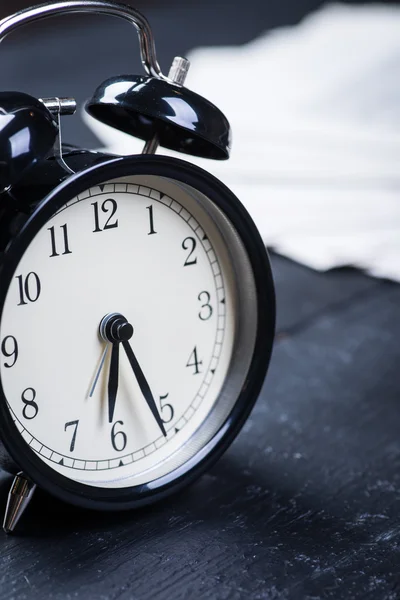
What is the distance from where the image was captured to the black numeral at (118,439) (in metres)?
0.93

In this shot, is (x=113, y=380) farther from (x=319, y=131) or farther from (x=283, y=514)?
(x=319, y=131)

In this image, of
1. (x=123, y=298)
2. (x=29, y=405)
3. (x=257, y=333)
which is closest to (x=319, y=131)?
(x=257, y=333)

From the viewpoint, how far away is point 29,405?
33.5 inches

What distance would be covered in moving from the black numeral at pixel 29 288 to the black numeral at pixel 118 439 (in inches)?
7.5

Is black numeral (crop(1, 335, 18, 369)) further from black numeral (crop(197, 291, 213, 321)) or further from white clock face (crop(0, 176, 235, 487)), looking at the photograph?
black numeral (crop(197, 291, 213, 321))

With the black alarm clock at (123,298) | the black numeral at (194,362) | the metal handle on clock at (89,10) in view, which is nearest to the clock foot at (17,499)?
the black alarm clock at (123,298)

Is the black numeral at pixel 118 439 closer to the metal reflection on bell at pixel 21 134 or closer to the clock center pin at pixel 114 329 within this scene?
the clock center pin at pixel 114 329

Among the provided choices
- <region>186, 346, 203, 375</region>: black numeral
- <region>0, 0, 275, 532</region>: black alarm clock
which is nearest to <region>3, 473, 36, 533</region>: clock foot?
<region>0, 0, 275, 532</region>: black alarm clock

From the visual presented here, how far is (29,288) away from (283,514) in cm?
41

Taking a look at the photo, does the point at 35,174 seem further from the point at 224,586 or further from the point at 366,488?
the point at 366,488

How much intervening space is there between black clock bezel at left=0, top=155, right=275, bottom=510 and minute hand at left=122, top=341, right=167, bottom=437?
6 cm

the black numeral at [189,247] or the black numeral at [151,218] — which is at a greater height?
the black numeral at [151,218]

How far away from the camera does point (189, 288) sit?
0.96m

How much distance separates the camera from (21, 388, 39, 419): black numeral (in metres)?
0.85
